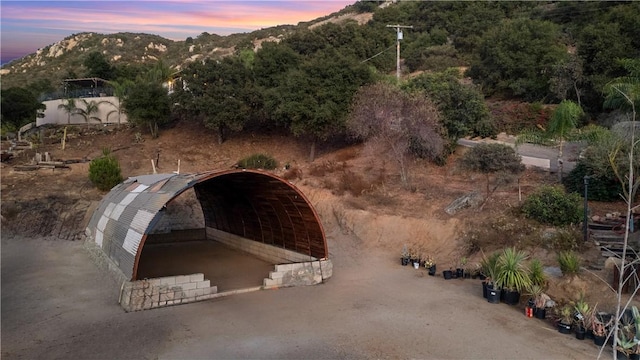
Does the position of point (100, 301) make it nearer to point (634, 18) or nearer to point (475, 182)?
point (475, 182)

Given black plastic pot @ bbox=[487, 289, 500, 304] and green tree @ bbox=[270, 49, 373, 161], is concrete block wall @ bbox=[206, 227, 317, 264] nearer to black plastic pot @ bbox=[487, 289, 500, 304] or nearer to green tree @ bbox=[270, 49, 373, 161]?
black plastic pot @ bbox=[487, 289, 500, 304]

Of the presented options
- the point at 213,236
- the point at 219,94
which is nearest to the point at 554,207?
the point at 213,236

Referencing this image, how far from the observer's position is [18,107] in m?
46.1

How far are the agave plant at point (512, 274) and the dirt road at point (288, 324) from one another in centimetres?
71

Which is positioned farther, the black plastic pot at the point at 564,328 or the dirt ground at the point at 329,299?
the black plastic pot at the point at 564,328

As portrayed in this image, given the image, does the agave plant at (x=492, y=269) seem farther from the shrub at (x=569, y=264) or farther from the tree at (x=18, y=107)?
the tree at (x=18, y=107)

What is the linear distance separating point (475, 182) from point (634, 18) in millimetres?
24339

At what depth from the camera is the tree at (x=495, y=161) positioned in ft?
81.7

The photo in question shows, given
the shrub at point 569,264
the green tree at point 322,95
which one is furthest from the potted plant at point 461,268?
the green tree at point 322,95

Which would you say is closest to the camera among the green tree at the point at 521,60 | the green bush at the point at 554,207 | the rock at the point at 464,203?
the green bush at the point at 554,207

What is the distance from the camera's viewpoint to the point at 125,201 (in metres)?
19.3

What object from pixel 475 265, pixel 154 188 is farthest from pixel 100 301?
pixel 475 265

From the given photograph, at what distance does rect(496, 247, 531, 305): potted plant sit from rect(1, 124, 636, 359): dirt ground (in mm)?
408

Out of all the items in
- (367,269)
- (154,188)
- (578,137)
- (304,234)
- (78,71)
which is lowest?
(367,269)
